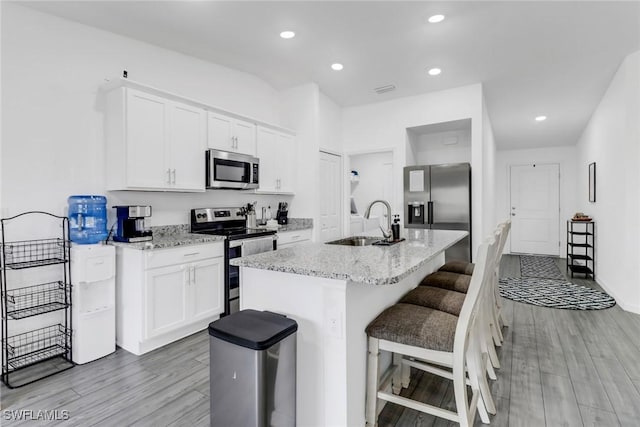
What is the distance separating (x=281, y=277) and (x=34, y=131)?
2412 mm

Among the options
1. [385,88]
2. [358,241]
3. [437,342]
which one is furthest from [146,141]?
[385,88]

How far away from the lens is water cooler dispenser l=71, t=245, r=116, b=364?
248 cm

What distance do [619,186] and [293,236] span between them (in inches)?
159

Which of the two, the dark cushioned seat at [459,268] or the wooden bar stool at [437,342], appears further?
the dark cushioned seat at [459,268]

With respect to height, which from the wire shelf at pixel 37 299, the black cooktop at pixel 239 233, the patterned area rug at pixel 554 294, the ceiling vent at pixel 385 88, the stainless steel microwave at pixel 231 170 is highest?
the ceiling vent at pixel 385 88

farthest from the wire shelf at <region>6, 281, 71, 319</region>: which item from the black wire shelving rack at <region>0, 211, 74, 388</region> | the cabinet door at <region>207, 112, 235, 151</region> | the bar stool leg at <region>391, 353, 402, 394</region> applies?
the bar stool leg at <region>391, 353, 402, 394</region>

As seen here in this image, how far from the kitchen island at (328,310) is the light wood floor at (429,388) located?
1.55 ft

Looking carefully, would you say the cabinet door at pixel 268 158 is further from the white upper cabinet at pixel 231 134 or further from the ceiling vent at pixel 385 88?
the ceiling vent at pixel 385 88

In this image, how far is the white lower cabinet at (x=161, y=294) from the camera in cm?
261

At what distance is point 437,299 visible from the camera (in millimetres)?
1979

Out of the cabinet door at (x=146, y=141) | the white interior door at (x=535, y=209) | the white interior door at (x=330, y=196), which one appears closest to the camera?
the cabinet door at (x=146, y=141)

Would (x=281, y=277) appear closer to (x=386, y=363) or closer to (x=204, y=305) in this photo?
(x=386, y=363)

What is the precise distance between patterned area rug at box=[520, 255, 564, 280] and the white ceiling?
2893mm

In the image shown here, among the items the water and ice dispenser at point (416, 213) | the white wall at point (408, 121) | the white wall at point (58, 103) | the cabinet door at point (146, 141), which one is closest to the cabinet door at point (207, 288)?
the white wall at point (58, 103)
